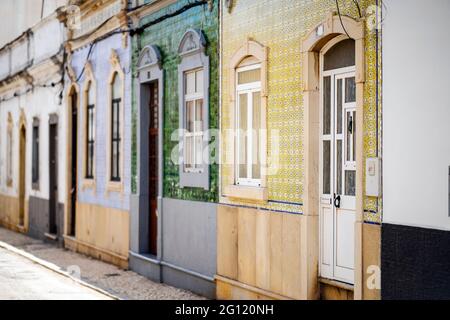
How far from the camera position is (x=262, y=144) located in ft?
32.2

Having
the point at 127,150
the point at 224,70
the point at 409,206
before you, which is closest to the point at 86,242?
the point at 127,150

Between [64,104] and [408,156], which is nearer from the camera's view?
[408,156]

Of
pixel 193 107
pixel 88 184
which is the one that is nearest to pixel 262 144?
pixel 193 107

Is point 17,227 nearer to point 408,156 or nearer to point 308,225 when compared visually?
point 308,225

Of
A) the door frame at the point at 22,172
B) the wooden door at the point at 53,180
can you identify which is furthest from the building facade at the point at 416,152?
the door frame at the point at 22,172

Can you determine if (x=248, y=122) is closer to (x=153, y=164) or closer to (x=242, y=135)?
(x=242, y=135)

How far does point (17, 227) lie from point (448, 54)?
1865 cm

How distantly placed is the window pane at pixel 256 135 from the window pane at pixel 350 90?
5.88 feet

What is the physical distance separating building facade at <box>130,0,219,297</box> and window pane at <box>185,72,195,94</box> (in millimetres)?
16

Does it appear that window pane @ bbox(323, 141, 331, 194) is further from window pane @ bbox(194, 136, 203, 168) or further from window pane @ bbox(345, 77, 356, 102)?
window pane @ bbox(194, 136, 203, 168)

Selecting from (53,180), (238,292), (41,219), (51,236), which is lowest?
(51,236)

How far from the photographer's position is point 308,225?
29.1 ft

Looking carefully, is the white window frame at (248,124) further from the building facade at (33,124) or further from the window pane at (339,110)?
the building facade at (33,124)

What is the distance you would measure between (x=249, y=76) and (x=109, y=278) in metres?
5.03
